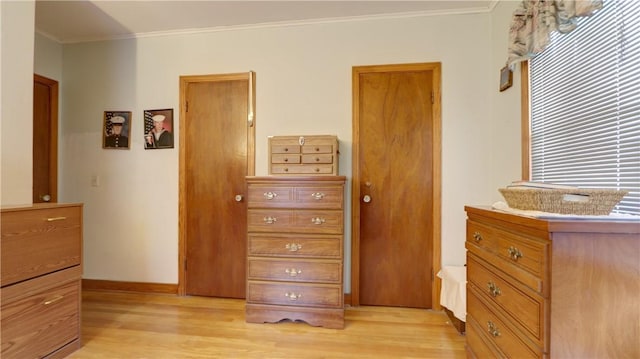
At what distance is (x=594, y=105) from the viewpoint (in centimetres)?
138

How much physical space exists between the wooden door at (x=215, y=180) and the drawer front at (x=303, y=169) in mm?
426

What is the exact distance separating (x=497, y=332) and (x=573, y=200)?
619mm

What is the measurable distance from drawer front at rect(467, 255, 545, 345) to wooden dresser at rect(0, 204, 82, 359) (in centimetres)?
225

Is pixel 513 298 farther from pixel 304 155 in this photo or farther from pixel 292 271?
pixel 304 155

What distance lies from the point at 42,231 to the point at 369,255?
2144 millimetres

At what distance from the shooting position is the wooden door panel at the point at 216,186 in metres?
2.69

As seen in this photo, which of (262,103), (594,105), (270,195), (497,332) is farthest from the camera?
(262,103)

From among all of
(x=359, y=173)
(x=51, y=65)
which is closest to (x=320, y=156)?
(x=359, y=173)

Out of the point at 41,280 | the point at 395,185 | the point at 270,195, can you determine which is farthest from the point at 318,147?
the point at 41,280

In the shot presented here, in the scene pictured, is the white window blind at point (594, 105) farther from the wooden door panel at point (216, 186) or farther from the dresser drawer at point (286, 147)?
the wooden door panel at point (216, 186)

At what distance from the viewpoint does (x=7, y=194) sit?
5.98 ft

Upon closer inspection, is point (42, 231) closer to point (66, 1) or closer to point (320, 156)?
point (320, 156)

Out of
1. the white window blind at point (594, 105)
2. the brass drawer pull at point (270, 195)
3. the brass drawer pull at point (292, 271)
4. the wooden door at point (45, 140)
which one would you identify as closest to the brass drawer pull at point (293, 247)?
the brass drawer pull at point (292, 271)

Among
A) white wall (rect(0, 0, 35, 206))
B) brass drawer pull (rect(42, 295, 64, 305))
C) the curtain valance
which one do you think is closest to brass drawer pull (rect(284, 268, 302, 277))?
brass drawer pull (rect(42, 295, 64, 305))
